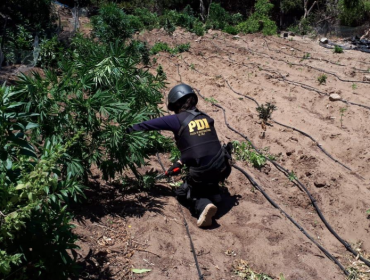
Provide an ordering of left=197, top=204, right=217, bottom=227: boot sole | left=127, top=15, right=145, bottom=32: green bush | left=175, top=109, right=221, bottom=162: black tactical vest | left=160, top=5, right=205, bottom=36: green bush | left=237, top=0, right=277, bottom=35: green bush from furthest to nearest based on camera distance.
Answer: left=237, top=0, right=277, bottom=35: green bush, left=127, top=15, right=145, bottom=32: green bush, left=160, top=5, right=205, bottom=36: green bush, left=175, top=109, right=221, bottom=162: black tactical vest, left=197, top=204, right=217, bottom=227: boot sole

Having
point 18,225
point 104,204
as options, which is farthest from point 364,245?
point 18,225

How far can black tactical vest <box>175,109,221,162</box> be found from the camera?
3.58m

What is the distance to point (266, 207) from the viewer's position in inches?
164

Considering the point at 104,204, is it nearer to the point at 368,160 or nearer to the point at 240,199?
the point at 240,199

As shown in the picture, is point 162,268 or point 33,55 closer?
point 162,268

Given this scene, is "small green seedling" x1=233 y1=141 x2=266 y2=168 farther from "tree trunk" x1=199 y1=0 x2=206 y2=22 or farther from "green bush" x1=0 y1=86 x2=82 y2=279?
"tree trunk" x1=199 y1=0 x2=206 y2=22

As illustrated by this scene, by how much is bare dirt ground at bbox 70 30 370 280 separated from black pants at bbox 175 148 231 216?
0.20m

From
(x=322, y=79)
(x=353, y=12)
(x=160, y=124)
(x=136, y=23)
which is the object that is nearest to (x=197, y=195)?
(x=160, y=124)

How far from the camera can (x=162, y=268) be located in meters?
2.87

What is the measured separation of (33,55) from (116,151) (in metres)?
5.60

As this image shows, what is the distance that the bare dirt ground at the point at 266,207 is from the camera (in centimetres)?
304

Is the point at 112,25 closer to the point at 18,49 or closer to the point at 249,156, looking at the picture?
the point at 18,49

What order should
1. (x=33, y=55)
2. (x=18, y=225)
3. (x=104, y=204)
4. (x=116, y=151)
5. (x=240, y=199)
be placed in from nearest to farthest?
(x=18, y=225) → (x=116, y=151) → (x=104, y=204) → (x=240, y=199) → (x=33, y=55)

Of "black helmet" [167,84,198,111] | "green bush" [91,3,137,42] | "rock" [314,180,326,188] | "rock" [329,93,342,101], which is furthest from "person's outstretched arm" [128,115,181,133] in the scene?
"green bush" [91,3,137,42]
